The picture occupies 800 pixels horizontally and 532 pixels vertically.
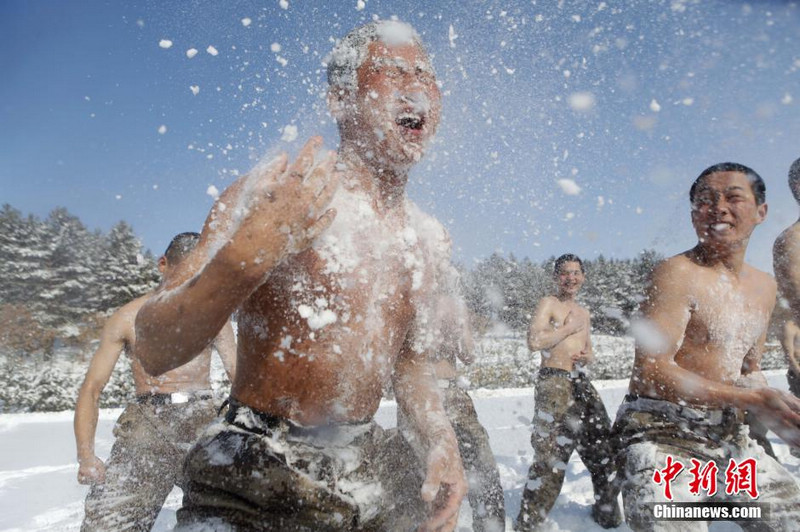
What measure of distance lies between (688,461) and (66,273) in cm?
4087

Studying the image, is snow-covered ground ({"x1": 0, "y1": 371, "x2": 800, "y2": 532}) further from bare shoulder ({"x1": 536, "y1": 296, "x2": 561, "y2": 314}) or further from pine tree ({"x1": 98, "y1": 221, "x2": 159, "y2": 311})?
pine tree ({"x1": 98, "y1": 221, "x2": 159, "y2": 311})

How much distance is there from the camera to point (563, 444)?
14.4ft

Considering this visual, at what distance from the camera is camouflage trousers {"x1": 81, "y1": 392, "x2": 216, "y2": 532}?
290cm

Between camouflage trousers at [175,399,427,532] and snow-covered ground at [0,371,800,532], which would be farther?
snow-covered ground at [0,371,800,532]

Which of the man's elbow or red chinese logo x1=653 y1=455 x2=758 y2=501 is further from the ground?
the man's elbow

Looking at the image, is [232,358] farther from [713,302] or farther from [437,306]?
[713,302]

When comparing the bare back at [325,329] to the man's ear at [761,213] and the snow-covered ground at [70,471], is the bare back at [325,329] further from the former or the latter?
the snow-covered ground at [70,471]

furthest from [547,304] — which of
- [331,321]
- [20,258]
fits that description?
[20,258]

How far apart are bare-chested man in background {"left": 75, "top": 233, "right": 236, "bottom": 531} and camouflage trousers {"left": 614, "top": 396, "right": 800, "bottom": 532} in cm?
238

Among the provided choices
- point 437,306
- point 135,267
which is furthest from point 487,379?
point 135,267

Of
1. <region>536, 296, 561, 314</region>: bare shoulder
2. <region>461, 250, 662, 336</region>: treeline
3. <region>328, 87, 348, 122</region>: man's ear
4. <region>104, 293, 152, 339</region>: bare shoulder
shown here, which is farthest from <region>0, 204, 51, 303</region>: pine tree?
<region>328, 87, 348, 122</region>: man's ear

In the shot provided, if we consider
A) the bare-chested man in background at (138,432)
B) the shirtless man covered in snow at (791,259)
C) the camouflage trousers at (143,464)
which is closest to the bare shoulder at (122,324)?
the bare-chested man in background at (138,432)

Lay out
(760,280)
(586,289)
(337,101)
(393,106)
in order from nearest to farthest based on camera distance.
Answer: (393,106) → (337,101) → (760,280) → (586,289)

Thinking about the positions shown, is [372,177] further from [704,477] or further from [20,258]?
[20,258]
